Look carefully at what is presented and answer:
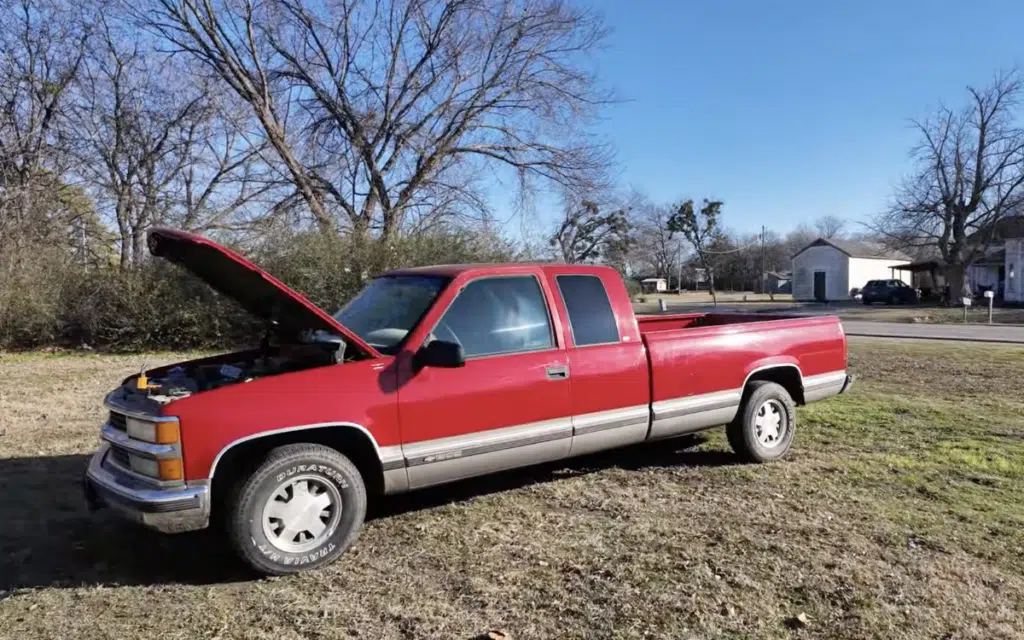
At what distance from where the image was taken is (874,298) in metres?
41.8

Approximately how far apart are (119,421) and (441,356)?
195 cm

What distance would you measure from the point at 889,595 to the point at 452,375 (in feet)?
8.80

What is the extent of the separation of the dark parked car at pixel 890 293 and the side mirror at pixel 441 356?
4283 centimetres

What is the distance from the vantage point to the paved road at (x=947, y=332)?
62.1 ft

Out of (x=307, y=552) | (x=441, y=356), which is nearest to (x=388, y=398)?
(x=441, y=356)

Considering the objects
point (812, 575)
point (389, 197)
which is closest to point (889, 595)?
point (812, 575)

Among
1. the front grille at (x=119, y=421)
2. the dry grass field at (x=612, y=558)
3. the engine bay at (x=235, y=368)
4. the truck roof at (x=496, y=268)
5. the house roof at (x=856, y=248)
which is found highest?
the house roof at (x=856, y=248)

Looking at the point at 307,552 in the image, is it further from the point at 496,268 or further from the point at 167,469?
the point at 496,268

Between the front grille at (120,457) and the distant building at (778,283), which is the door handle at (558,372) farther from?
the distant building at (778,283)

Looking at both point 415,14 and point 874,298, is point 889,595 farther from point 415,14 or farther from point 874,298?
point 874,298

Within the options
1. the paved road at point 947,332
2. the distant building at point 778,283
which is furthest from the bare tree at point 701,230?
the paved road at point 947,332

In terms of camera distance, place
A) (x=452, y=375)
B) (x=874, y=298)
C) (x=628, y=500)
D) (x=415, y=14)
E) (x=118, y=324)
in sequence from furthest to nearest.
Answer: (x=874, y=298) → (x=415, y=14) → (x=118, y=324) → (x=628, y=500) → (x=452, y=375)

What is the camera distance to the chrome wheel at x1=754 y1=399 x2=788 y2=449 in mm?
6258

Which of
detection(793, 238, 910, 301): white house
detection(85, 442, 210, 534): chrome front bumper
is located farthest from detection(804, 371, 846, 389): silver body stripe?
detection(793, 238, 910, 301): white house
